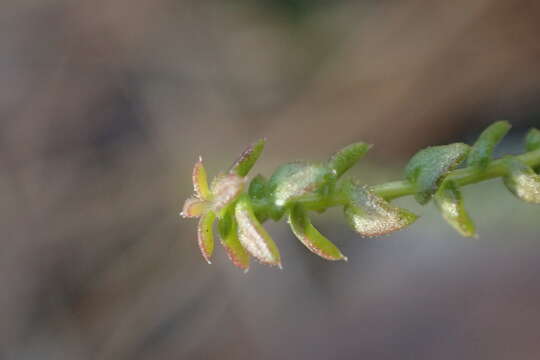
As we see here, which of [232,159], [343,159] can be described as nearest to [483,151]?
[343,159]

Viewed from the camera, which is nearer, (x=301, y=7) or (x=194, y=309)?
(x=301, y=7)

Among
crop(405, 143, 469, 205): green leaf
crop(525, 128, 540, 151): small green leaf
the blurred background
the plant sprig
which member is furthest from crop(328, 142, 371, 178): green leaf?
the blurred background

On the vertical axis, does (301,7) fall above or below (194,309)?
Answer: above

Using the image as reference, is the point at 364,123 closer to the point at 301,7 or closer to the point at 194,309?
the point at 301,7

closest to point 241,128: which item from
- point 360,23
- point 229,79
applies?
point 229,79

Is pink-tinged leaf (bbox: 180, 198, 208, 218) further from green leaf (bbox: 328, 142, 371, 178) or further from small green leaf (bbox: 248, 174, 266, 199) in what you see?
green leaf (bbox: 328, 142, 371, 178)

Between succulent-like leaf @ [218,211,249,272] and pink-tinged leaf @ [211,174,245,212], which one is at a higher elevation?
pink-tinged leaf @ [211,174,245,212]

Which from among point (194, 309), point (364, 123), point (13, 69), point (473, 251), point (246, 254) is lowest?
point (473, 251)
